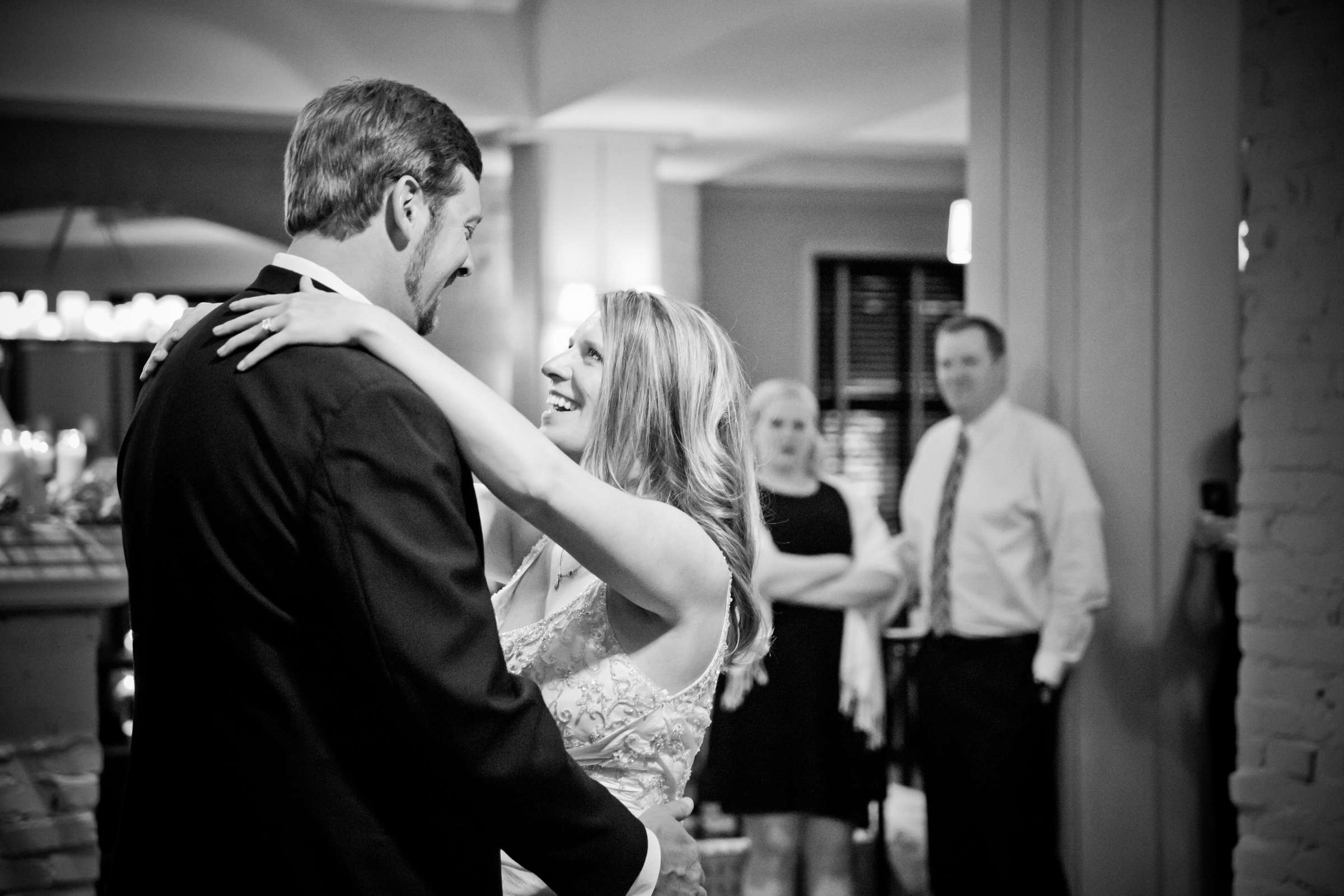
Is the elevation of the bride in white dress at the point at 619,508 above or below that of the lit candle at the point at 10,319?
below

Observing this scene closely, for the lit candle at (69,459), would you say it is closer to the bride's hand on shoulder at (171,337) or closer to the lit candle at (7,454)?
the lit candle at (7,454)

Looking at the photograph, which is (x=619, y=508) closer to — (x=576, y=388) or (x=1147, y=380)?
(x=576, y=388)

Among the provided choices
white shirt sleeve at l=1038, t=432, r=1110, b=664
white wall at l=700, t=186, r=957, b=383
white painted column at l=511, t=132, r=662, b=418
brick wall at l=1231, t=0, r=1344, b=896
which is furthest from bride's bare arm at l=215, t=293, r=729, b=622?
white wall at l=700, t=186, r=957, b=383

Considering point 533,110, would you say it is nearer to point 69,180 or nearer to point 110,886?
point 69,180

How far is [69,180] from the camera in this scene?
7.61 m

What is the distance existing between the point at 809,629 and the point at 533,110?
450 centimetres

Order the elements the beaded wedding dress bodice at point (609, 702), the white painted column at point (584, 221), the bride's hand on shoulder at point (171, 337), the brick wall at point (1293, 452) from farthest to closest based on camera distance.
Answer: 1. the white painted column at point (584, 221)
2. the brick wall at point (1293, 452)
3. the beaded wedding dress bodice at point (609, 702)
4. the bride's hand on shoulder at point (171, 337)

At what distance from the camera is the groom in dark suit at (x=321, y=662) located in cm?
115

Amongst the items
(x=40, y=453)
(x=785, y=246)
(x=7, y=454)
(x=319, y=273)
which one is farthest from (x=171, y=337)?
(x=785, y=246)

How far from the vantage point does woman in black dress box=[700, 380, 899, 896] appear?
373 centimetres

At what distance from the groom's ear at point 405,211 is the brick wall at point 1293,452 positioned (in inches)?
85.8

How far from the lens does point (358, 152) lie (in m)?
1.29

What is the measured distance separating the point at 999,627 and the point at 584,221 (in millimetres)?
4311

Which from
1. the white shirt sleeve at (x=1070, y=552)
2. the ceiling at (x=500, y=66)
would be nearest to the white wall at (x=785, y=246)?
the ceiling at (x=500, y=66)
